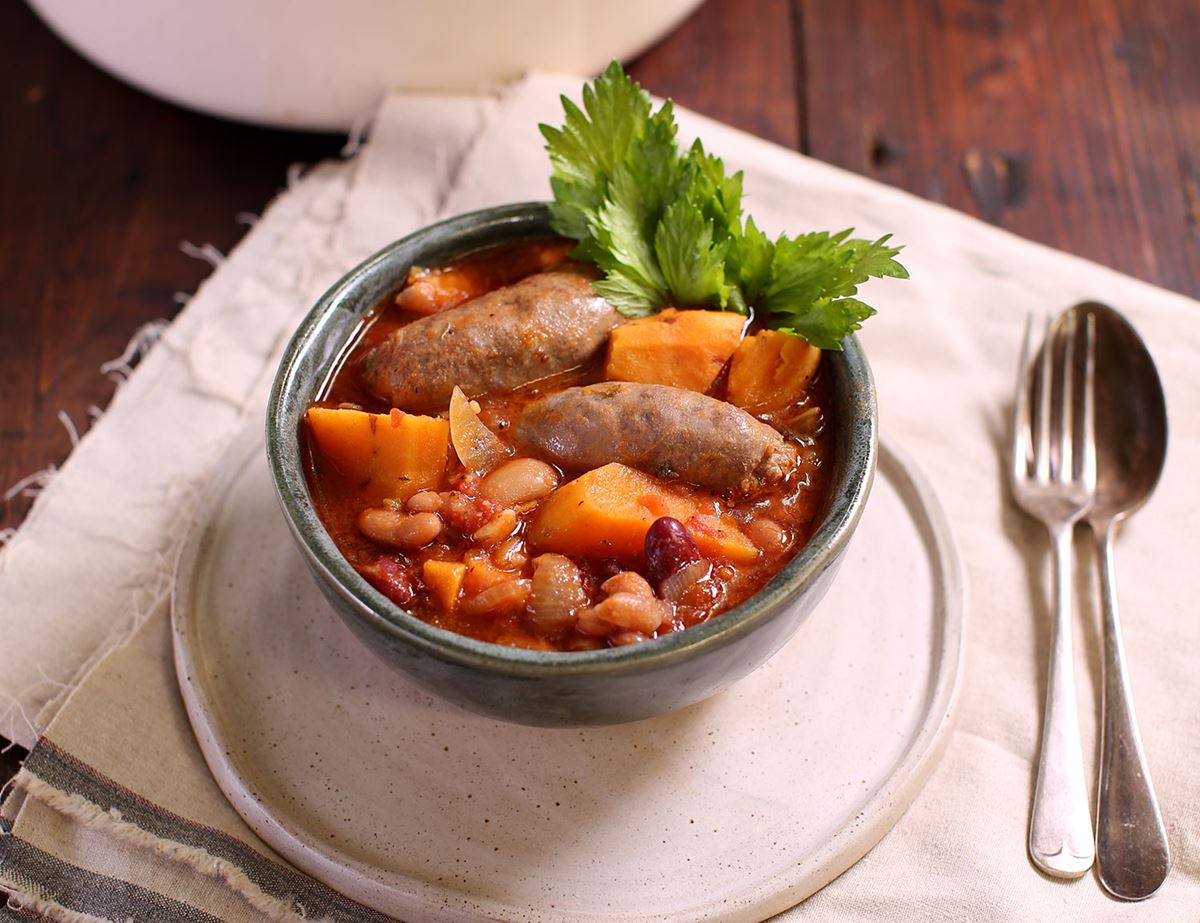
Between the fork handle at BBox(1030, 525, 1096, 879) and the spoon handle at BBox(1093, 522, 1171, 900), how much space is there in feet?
0.12

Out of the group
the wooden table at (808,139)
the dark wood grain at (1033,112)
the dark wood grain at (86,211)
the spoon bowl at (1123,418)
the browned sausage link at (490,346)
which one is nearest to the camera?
the browned sausage link at (490,346)

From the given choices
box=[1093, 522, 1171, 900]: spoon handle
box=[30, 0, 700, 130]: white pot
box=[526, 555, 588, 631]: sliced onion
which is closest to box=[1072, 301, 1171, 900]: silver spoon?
box=[1093, 522, 1171, 900]: spoon handle

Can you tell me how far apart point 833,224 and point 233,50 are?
1963 mm

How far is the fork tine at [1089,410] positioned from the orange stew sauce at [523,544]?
0.89 metres

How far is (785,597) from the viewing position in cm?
220

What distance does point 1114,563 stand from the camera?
3021 mm

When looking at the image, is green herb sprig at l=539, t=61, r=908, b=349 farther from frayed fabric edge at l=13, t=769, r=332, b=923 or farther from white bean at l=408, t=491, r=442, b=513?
frayed fabric edge at l=13, t=769, r=332, b=923

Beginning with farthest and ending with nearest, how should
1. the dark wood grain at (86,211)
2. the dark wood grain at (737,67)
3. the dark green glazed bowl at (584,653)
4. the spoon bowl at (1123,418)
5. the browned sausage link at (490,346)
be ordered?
the dark wood grain at (737,67) < the dark wood grain at (86,211) < the spoon bowl at (1123,418) < the browned sausage link at (490,346) < the dark green glazed bowl at (584,653)

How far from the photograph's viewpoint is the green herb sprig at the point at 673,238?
2658 millimetres

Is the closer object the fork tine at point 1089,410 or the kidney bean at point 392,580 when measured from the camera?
the kidney bean at point 392,580

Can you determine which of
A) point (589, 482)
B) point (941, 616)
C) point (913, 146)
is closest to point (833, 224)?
point (913, 146)

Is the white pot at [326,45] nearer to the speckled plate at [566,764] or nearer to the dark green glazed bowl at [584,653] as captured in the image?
the dark green glazed bowl at [584,653]

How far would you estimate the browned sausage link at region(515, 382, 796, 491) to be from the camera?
7.97 ft

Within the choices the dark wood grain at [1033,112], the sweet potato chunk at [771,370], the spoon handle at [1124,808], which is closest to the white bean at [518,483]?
A: the sweet potato chunk at [771,370]
